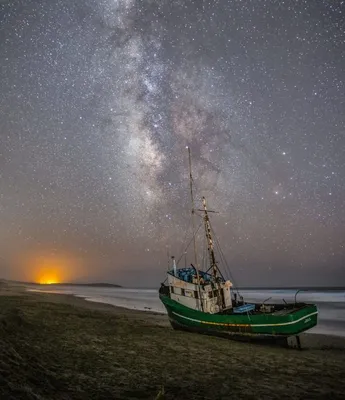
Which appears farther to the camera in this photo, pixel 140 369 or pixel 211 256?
pixel 211 256

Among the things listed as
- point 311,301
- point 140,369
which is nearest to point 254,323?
point 140,369

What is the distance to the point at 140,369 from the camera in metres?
9.82

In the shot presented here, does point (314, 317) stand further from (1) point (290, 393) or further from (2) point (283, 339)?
(1) point (290, 393)

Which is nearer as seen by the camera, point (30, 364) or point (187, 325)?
point (30, 364)

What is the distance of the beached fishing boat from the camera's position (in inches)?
740

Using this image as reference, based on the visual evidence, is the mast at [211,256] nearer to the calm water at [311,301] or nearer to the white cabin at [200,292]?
the white cabin at [200,292]

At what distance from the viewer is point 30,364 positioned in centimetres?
784

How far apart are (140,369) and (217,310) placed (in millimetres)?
15107

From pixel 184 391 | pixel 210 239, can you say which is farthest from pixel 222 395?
pixel 210 239

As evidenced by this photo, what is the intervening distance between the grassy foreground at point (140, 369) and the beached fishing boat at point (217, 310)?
3533 millimetres

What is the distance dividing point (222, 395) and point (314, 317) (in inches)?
573

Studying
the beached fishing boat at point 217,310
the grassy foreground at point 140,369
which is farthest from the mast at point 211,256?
the grassy foreground at point 140,369

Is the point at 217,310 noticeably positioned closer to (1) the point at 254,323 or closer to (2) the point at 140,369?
(1) the point at 254,323

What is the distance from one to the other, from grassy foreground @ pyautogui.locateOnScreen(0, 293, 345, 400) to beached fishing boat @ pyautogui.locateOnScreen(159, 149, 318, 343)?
3533 millimetres
